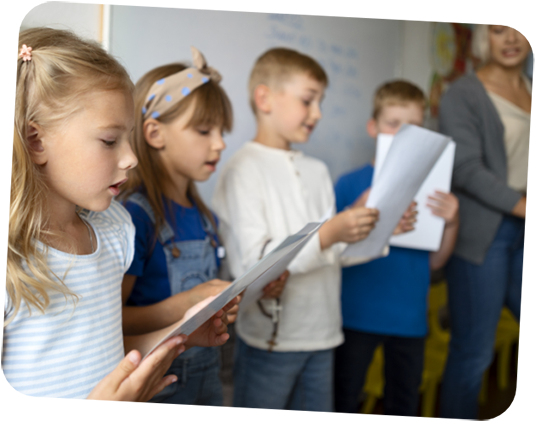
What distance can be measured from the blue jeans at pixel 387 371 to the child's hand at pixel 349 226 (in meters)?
0.41

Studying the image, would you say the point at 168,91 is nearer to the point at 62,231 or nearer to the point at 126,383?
the point at 62,231

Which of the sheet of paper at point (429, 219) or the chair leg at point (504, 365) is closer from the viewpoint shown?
the sheet of paper at point (429, 219)

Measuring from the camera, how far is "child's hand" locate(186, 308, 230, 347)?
698 mm

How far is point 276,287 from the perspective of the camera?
0.95 m

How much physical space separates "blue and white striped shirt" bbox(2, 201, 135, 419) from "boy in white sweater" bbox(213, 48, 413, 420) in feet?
1.28

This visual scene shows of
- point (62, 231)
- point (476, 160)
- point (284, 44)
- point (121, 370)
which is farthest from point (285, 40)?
point (121, 370)

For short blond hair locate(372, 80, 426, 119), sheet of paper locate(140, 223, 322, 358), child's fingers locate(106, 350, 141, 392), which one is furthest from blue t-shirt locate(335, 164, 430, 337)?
child's fingers locate(106, 350, 141, 392)

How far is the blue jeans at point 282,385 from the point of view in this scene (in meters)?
1.01

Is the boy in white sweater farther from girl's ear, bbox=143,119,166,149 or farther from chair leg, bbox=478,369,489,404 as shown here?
chair leg, bbox=478,369,489,404

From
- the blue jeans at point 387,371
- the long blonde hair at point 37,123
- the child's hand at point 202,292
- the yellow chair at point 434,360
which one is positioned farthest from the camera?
the yellow chair at point 434,360

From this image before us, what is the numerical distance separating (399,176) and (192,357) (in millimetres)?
541

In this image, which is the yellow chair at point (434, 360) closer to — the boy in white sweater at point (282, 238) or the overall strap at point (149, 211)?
the boy in white sweater at point (282, 238)

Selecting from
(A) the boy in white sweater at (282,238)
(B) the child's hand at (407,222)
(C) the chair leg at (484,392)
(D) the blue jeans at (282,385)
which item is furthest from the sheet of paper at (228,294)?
(C) the chair leg at (484,392)

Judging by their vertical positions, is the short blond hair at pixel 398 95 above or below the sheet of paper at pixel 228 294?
above
